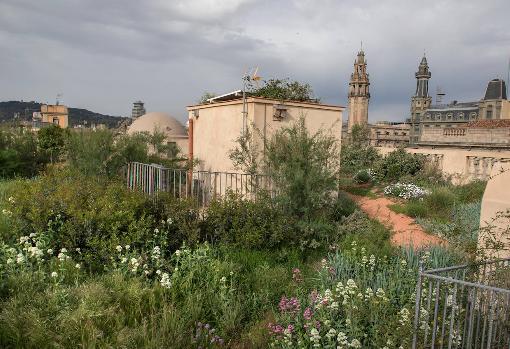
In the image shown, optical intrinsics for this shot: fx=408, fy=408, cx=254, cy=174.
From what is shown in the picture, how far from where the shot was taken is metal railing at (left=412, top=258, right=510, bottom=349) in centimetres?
348

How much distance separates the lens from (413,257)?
6.04 m

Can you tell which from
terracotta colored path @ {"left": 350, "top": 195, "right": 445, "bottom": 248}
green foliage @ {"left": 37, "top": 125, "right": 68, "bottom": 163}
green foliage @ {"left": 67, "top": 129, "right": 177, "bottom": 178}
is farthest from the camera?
green foliage @ {"left": 37, "top": 125, "right": 68, "bottom": 163}

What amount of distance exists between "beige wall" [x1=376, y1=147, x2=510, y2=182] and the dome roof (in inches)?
707

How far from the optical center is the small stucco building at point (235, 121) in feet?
36.2

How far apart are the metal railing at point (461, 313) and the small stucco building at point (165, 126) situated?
2535 cm

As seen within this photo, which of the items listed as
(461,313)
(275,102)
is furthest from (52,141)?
(461,313)

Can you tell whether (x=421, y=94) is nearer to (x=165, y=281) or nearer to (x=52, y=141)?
(x=52, y=141)

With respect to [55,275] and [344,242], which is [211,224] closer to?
[344,242]

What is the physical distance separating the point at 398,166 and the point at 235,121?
10093 mm

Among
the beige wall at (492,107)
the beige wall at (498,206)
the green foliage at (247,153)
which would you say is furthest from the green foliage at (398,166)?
the beige wall at (492,107)

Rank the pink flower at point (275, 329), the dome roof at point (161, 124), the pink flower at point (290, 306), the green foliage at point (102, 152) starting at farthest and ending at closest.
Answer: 1. the dome roof at point (161, 124)
2. the green foliage at point (102, 152)
3. the pink flower at point (290, 306)
4. the pink flower at point (275, 329)

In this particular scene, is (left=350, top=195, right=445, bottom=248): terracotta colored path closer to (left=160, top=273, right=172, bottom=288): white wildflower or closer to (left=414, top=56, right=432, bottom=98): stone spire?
(left=160, top=273, right=172, bottom=288): white wildflower

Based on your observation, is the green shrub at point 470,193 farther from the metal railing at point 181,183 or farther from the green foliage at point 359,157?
the metal railing at point 181,183

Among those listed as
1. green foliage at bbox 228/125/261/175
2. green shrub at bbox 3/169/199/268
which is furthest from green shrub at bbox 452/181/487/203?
green shrub at bbox 3/169/199/268
